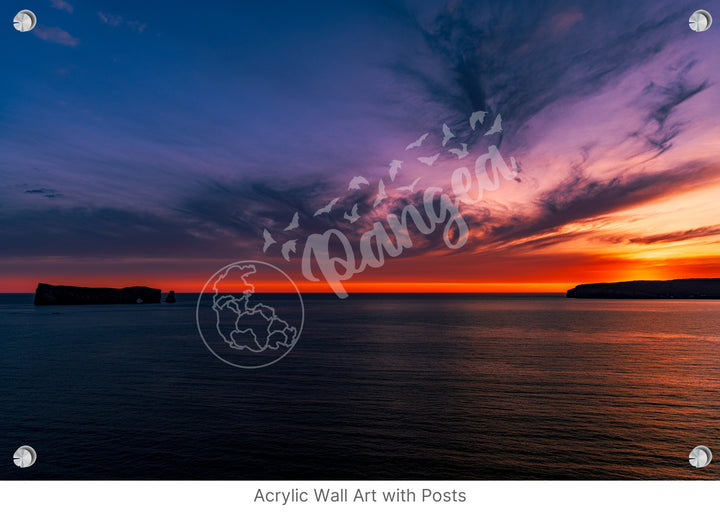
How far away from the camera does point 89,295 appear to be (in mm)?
122938

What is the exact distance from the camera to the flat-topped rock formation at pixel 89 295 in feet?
379

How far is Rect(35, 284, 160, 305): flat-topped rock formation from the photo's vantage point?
115438mm

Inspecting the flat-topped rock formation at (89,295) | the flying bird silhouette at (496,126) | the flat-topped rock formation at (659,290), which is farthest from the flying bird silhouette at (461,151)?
the flat-topped rock formation at (659,290)

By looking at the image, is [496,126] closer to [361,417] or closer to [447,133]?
[447,133]

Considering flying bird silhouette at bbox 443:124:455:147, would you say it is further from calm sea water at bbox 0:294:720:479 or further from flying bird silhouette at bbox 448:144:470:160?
calm sea water at bbox 0:294:720:479

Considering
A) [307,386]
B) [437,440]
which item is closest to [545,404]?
[437,440]

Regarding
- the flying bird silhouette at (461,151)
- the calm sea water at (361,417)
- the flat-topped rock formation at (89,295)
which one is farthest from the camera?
the flat-topped rock formation at (89,295)

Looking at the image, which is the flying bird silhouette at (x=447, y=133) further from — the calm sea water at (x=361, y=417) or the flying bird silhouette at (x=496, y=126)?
the calm sea water at (x=361, y=417)

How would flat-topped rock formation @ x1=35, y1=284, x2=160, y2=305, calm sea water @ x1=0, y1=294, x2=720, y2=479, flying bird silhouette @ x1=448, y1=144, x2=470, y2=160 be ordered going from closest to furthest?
calm sea water @ x1=0, y1=294, x2=720, y2=479, flying bird silhouette @ x1=448, y1=144, x2=470, y2=160, flat-topped rock formation @ x1=35, y1=284, x2=160, y2=305

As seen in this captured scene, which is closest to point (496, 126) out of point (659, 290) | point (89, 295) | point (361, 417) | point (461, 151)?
point (461, 151)

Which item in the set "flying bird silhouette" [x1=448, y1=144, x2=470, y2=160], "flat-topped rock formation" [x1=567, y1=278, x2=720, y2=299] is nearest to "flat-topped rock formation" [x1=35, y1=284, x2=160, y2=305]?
"flying bird silhouette" [x1=448, y1=144, x2=470, y2=160]

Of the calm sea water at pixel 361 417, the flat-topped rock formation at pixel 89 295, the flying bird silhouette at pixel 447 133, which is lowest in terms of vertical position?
the calm sea water at pixel 361 417

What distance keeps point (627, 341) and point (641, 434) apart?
107 feet
